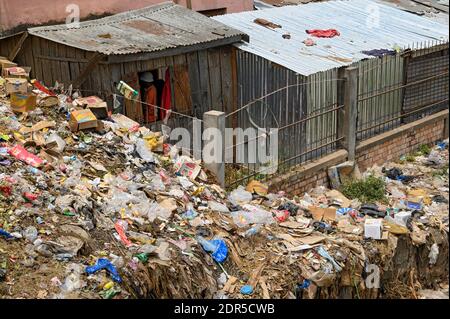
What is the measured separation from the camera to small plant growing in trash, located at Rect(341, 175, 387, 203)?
9289 mm

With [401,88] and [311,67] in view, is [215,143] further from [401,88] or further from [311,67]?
[401,88]

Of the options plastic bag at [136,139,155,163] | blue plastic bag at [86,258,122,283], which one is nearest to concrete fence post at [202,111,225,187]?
plastic bag at [136,139,155,163]

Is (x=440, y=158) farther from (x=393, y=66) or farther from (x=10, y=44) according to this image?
(x=10, y=44)

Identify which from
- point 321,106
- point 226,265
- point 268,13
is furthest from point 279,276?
point 268,13

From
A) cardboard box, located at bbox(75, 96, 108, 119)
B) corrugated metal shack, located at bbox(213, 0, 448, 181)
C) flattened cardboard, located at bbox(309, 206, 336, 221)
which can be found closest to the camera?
flattened cardboard, located at bbox(309, 206, 336, 221)

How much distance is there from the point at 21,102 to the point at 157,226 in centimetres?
272

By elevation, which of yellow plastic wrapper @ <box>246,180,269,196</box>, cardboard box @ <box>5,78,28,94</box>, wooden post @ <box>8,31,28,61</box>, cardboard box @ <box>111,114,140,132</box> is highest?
wooden post @ <box>8,31,28,61</box>

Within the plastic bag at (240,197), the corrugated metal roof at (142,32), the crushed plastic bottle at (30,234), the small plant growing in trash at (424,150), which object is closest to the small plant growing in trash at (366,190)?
the plastic bag at (240,197)

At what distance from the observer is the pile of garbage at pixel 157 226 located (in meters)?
5.76

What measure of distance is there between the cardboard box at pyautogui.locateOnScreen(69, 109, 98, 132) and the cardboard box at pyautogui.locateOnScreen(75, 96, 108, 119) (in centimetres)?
24

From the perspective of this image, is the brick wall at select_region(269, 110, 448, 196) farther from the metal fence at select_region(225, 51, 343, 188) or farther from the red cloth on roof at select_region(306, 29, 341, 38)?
the red cloth on roof at select_region(306, 29, 341, 38)

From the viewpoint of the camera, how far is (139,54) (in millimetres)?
8430

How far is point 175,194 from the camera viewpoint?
7.30 meters

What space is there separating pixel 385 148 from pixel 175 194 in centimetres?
490
